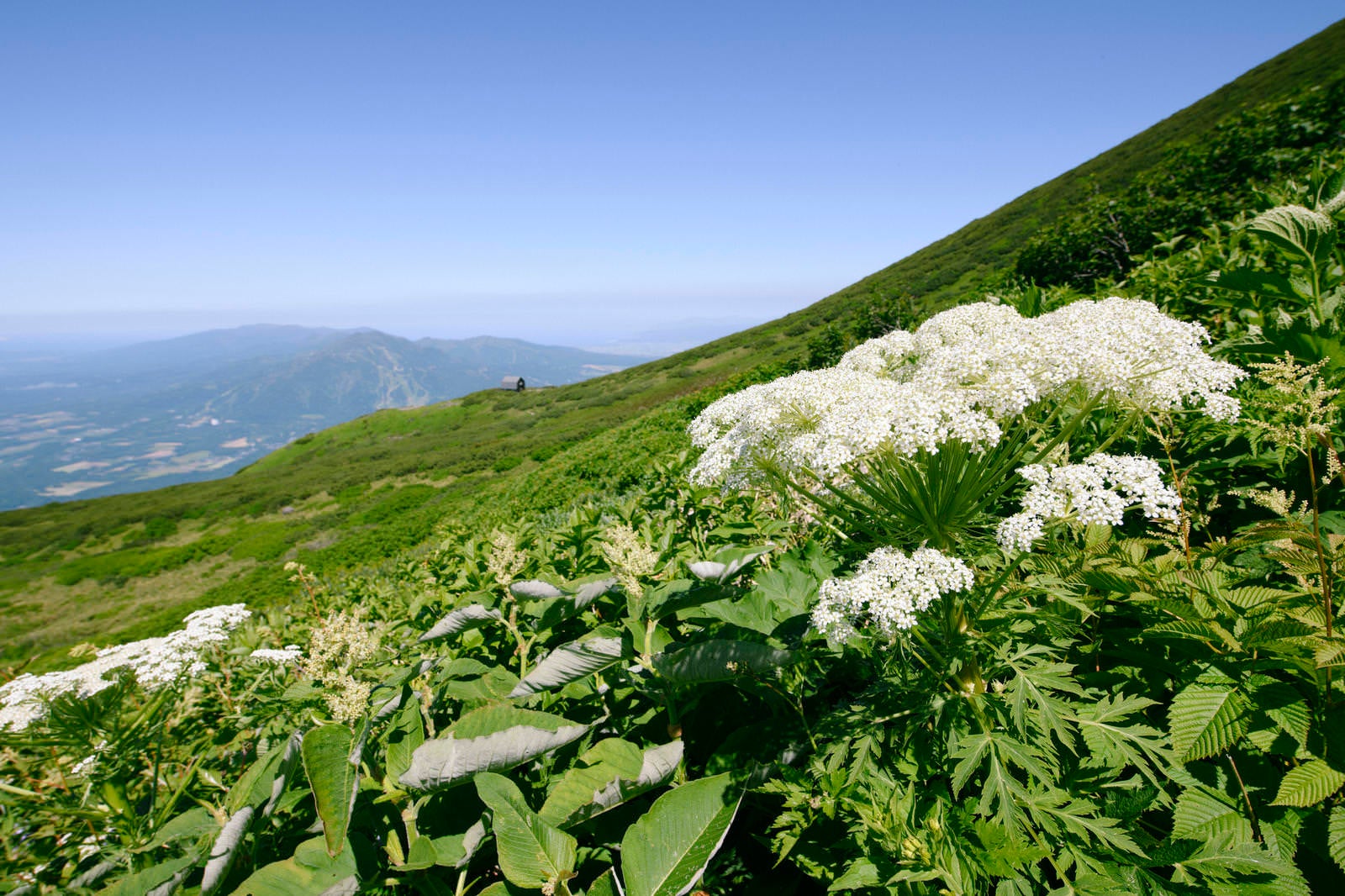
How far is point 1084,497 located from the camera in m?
2.14

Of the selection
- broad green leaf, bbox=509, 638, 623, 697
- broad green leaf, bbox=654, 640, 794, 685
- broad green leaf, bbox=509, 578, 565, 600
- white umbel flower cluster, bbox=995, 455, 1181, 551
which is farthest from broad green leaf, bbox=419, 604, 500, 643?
white umbel flower cluster, bbox=995, 455, 1181, 551

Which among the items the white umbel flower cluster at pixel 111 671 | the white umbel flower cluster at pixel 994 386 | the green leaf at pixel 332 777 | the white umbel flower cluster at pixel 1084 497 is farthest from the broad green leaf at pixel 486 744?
the white umbel flower cluster at pixel 111 671

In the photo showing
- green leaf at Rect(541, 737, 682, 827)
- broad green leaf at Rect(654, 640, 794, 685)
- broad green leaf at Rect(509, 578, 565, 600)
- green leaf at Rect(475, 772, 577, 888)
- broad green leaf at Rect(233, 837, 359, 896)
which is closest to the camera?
green leaf at Rect(475, 772, 577, 888)

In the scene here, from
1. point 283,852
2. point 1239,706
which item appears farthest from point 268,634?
point 1239,706

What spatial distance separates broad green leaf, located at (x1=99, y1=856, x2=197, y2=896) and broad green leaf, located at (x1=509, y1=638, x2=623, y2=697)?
143cm

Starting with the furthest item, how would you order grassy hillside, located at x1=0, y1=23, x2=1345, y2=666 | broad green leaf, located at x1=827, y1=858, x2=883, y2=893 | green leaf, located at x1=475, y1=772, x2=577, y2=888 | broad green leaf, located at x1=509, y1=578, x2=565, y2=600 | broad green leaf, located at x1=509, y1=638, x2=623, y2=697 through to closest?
grassy hillside, located at x1=0, y1=23, x2=1345, y2=666
broad green leaf, located at x1=509, y1=578, x2=565, y2=600
broad green leaf, located at x1=509, y1=638, x2=623, y2=697
green leaf, located at x1=475, y1=772, x2=577, y2=888
broad green leaf, located at x1=827, y1=858, x2=883, y2=893

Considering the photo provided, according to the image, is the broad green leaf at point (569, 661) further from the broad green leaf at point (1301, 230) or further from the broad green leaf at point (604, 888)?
the broad green leaf at point (1301, 230)

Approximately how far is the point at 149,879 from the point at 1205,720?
13.5 ft

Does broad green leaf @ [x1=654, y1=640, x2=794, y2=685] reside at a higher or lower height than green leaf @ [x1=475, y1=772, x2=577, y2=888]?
higher

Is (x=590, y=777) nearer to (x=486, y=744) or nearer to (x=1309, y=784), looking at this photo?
→ (x=486, y=744)

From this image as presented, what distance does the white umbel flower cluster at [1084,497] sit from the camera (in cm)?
212

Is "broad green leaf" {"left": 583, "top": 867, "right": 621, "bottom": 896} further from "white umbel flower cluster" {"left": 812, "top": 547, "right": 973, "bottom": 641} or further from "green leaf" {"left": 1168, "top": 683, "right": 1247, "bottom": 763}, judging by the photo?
"green leaf" {"left": 1168, "top": 683, "right": 1247, "bottom": 763}

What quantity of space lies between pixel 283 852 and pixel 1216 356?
633 centimetres

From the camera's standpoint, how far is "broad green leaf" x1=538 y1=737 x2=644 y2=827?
7.57 feet
